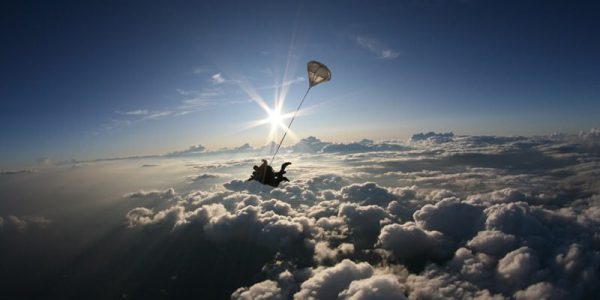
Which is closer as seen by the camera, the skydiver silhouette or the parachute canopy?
the parachute canopy

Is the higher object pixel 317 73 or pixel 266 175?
pixel 317 73

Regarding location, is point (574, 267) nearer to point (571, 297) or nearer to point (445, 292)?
point (571, 297)

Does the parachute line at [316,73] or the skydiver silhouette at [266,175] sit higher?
the parachute line at [316,73]

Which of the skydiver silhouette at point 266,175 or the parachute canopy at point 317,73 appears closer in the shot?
the parachute canopy at point 317,73

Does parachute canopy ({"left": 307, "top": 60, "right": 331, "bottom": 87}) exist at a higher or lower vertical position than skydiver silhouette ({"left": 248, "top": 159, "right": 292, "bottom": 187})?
higher

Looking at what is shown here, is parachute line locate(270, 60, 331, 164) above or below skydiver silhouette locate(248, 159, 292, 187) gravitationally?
above

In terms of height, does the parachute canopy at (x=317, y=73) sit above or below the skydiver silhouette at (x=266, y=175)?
above

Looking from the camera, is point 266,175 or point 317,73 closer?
point 317,73

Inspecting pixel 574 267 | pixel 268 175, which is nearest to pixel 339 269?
pixel 574 267
